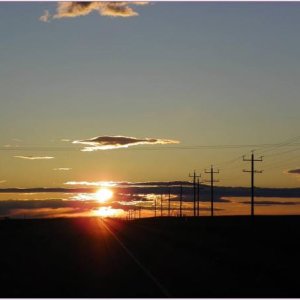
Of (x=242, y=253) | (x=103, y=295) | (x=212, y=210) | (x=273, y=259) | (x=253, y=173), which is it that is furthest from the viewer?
(x=212, y=210)

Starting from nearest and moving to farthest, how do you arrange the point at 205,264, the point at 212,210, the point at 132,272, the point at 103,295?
1. the point at 103,295
2. the point at 132,272
3. the point at 205,264
4. the point at 212,210

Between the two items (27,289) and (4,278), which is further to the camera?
(4,278)

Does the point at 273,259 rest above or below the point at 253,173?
below

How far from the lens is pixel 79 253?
36.1m

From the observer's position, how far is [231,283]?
20359mm

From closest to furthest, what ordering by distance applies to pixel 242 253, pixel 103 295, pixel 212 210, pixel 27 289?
pixel 103 295 < pixel 27 289 < pixel 242 253 < pixel 212 210

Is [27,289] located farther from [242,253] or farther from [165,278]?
[242,253]

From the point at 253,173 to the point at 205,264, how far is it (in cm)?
5515

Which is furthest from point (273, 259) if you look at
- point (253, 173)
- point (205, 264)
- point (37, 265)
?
point (253, 173)

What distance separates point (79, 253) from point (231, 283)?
16.9 meters

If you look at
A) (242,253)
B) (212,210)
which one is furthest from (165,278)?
(212,210)

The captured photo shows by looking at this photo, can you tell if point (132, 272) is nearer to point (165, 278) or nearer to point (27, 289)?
point (165, 278)

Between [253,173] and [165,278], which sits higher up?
[253,173]

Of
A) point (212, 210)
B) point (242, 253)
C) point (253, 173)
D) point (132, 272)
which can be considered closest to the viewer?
point (132, 272)
